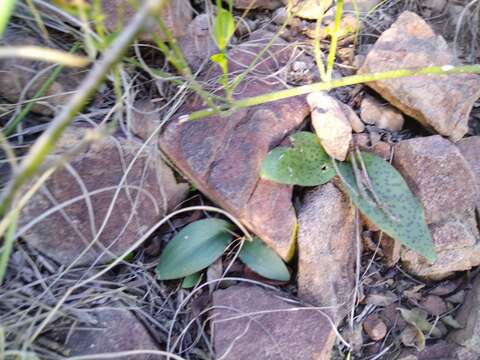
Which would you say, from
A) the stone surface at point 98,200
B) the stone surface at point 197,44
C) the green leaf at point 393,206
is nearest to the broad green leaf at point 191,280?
the stone surface at point 98,200

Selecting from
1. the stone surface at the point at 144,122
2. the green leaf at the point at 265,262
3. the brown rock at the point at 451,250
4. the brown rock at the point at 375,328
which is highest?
the stone surface at the point at 144,122

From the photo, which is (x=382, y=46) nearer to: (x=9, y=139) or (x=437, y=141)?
(x=437, y=141)

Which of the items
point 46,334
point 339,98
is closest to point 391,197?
point 339,98

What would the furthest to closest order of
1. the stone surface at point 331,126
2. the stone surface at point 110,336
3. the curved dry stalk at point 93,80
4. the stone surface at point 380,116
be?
1. the stone surface at point 380,116
2. the stone surface at point 331,126
3. the stone surface at point 110,336
4. the curved dry stalk at point 93,80

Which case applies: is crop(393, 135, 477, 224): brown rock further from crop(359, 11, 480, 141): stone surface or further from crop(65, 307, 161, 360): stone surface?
crop(65, 307, 161, 360): stone surface

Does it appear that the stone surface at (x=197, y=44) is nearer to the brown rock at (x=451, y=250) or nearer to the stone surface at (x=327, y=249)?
the stone surface at (x=327, y=249)

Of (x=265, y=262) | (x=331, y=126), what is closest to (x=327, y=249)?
(x=265, y=262)

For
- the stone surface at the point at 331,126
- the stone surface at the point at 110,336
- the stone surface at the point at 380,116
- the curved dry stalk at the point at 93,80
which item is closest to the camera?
the curved dry stalk at the point at 93,80
